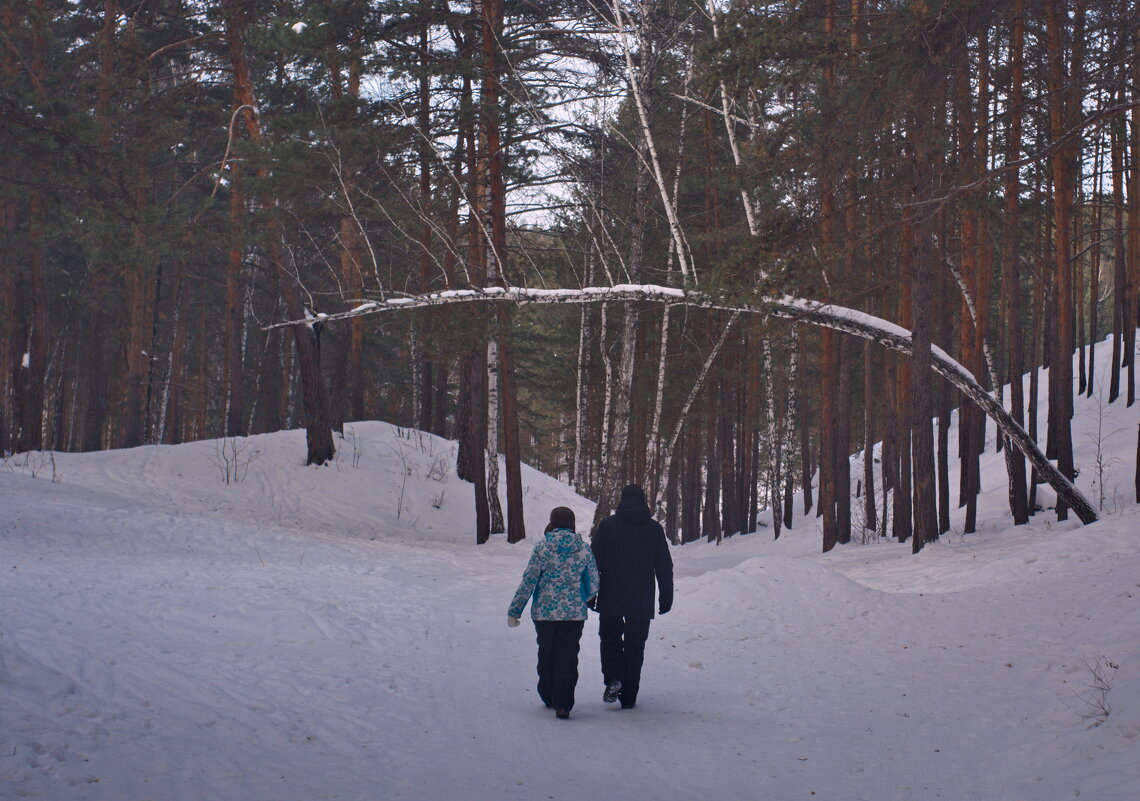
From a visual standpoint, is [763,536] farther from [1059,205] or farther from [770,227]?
[770,227]

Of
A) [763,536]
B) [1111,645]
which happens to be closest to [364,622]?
[1111,645]

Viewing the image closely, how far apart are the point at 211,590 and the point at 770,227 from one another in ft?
26.0

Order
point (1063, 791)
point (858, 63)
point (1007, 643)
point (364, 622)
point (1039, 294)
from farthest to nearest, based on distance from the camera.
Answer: point (1039, 294), point (858, 63), point (364, 622), point (1007, 643), point (1063, 791)

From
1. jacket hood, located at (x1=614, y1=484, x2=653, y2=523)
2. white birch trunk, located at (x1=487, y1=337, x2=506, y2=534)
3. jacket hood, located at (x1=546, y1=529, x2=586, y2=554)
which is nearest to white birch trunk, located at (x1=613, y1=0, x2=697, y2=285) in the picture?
white birch trunk, located at (x1=487, y1=337, x2=506, y2=534)

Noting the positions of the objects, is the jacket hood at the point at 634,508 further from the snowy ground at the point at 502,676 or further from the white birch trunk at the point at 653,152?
the white birch trunk at the point at 653,152

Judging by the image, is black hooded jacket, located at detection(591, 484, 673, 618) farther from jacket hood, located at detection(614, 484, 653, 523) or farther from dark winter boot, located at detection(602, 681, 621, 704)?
dark winter boot, located at detection(602, 681, 621, 704)

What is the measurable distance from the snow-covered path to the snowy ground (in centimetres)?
3

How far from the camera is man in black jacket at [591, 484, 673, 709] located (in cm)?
723

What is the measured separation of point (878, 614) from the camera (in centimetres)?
1034

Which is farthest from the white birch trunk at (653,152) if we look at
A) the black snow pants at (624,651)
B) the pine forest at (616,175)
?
the black snow pants at (624,651)

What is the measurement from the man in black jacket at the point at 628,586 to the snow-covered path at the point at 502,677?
32 centimetres

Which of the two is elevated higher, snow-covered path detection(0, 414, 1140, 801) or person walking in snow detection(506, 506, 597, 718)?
person walking in snow detection(506, 506, 597, 718)

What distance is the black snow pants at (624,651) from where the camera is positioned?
7.23 metres

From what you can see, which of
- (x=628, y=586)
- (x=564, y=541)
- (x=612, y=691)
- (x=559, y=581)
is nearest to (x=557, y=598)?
(x=559, y=581)
